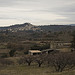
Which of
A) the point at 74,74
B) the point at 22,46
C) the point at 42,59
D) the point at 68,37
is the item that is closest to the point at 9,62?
the point at 42,59

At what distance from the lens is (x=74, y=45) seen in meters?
54.9

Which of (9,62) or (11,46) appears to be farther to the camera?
(11,46)

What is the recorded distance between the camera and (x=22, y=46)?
6512cm

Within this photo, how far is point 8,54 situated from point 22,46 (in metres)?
11.2

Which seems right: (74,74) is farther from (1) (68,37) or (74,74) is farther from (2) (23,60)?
(1) (68,37)

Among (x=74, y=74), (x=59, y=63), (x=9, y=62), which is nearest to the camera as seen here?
(x=74, y=74)

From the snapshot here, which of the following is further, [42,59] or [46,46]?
[46,46]

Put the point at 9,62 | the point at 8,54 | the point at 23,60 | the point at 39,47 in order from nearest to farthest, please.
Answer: the point at 23,60, the point at 9,62, the point at 8,54, the point at 39,47

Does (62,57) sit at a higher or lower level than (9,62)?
higher

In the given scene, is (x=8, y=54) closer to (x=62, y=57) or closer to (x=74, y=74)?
(x=62, y=57)

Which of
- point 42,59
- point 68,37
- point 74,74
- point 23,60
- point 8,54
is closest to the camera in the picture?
point 74,74

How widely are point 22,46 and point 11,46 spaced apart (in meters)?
3.54

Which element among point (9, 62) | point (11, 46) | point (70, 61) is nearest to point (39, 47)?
point (11, 46)

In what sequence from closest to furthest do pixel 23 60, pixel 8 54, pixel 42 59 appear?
pixel 42 59, pixel 23 60, pixel 8 54
